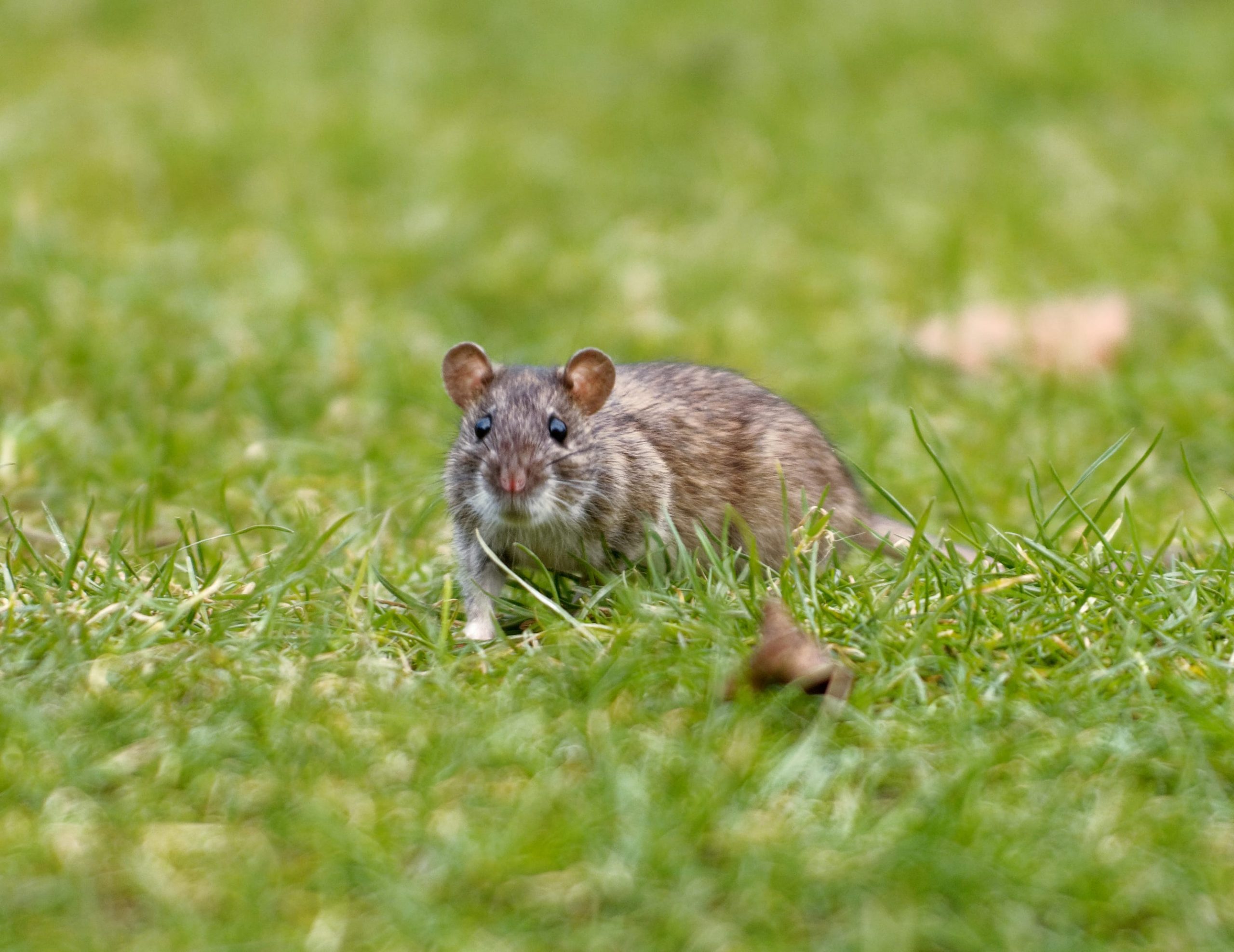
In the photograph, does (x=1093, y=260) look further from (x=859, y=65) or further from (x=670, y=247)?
(x=859, y=65)

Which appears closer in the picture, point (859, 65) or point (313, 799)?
point (313, 799)

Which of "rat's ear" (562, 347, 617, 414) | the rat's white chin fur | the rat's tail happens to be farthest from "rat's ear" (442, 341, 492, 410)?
the rat's tail

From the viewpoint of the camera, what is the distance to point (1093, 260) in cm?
990

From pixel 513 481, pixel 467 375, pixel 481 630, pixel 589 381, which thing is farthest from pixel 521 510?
pixel 467 375

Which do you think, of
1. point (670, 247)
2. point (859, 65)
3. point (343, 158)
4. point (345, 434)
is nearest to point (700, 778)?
point (345, 434)

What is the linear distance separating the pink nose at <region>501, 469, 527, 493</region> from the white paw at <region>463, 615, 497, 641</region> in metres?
0.37

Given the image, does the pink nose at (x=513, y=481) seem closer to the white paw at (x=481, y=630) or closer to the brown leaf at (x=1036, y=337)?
the white paw at (x=481, y=630)

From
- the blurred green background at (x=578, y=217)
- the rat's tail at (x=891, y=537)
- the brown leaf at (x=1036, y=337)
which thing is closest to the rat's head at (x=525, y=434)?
the rat's tail at (x=891, y=537)

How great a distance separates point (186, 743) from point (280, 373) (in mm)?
4106

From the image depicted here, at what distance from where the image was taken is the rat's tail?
16.0 feet

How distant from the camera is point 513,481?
448 cm

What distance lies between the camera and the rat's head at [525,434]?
4551mm

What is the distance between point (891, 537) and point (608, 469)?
912 millimetres

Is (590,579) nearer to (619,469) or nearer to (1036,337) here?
(619,469)
